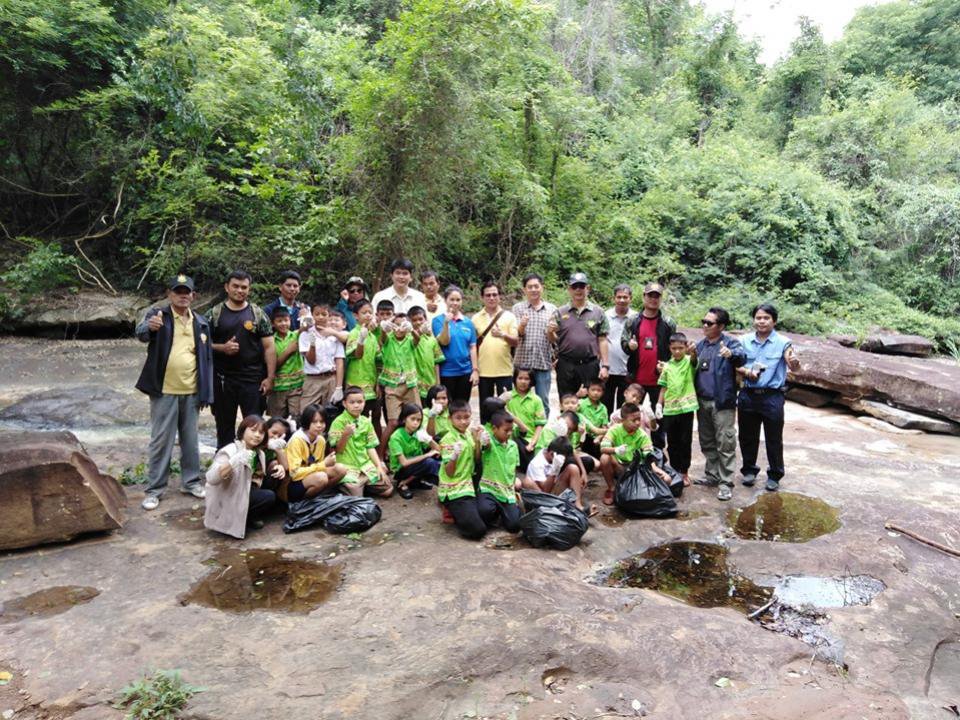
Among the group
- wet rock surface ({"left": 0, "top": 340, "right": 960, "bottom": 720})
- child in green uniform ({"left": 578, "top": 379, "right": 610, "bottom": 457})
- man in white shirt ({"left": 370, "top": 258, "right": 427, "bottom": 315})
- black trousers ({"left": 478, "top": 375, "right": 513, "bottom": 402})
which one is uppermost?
man in white shirt ({"left": 370, "top": 258, "right": 427, "bottom": 315})

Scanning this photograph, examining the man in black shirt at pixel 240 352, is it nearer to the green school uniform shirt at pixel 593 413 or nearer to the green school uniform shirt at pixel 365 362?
the green school uniform shirt at pixel 365 362

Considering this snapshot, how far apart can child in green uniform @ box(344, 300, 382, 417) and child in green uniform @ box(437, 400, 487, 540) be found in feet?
3.56

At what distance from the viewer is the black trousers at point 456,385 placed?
6.44 metres

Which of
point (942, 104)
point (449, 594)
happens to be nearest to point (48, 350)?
point (449, 594)

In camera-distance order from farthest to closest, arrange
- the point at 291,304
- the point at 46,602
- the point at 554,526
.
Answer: the point at 291,304
the point at 554,526
the point at 46,602

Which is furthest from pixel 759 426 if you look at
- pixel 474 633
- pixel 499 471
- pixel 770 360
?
pixel 474 633

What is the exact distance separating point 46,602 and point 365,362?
290 centimetres

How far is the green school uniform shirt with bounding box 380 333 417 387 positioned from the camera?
6020 mm

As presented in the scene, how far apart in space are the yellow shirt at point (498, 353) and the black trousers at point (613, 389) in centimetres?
96

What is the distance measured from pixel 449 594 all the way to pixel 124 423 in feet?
18.6

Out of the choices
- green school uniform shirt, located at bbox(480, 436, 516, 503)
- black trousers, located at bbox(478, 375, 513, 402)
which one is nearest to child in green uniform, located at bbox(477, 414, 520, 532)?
A: green school uniform shirt, located at bbox(480, 436, 516, 503)

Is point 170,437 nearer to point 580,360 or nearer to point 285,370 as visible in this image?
point 285,370

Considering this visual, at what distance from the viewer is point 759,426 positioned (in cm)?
616

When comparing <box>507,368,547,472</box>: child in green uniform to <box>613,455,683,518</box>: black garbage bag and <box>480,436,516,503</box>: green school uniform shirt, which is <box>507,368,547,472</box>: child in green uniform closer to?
<box>480,436,516,503</box>: green school uniform shirt
